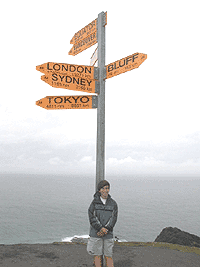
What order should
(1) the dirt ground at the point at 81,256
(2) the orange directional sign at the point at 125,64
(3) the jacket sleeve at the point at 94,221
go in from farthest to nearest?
(1) the dirt ground at the point at 81,256 < (2) the orange directional sign at the point at 125,64 < (3) the jacket sleeve at the point at 94,221

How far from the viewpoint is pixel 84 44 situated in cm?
690

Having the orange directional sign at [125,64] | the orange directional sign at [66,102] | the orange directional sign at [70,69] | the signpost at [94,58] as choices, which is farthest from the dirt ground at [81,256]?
→ the signpost at [94,58]

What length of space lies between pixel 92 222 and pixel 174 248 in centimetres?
472

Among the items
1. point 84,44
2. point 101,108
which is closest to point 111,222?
point 101,108

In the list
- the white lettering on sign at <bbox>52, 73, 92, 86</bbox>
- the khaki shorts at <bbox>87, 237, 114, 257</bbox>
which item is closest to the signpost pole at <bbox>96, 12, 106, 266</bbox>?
the white lettering on sign at <bbox>52, 73, 92, 86</bbox>

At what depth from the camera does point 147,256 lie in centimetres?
682

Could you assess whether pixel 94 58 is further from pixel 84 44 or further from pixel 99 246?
pixel 99 246

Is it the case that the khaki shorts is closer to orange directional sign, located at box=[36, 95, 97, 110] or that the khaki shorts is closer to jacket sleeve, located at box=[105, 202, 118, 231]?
jacket sleeve, located at box=[105, 202, 118, 231]

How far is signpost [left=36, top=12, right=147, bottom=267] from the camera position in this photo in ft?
18.7

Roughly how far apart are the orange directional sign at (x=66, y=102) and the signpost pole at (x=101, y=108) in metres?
0.33

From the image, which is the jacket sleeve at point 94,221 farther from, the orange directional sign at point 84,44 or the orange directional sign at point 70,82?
the orange directional sign at point 84,44

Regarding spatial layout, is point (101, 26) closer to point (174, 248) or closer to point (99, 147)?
point (99, 147)

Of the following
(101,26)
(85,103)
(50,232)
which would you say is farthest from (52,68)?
(50,232)

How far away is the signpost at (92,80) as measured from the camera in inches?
225
